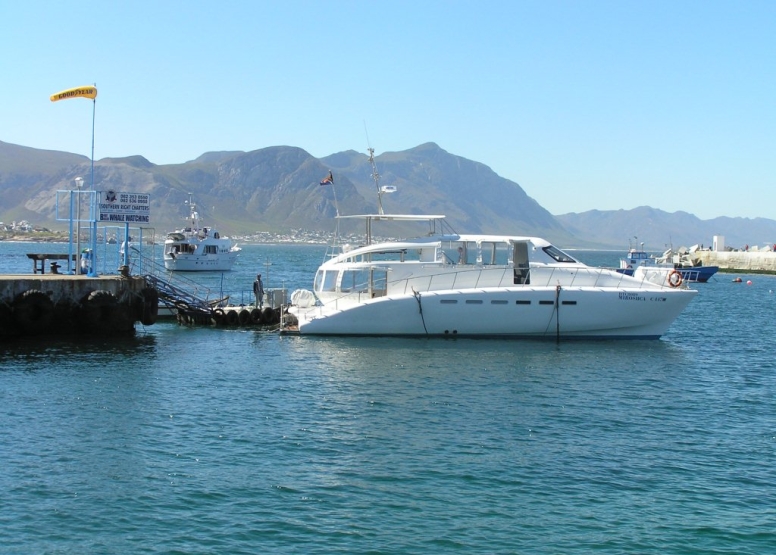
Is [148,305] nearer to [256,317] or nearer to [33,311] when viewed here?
[33,311]

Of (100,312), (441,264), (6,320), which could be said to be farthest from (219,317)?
(441,264)

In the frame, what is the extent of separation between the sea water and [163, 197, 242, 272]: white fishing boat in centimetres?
7116

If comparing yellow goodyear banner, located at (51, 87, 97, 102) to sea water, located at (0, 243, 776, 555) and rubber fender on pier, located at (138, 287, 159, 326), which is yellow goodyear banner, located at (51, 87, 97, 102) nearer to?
rubber fender on pier, located at (138, 287, 159, 326)

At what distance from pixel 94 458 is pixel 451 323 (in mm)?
19533

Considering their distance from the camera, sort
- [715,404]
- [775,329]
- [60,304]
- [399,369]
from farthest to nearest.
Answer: [775,329] < [60,304] < [399,369] < [715,404]

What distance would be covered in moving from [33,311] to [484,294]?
721 inches

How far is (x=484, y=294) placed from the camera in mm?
35094

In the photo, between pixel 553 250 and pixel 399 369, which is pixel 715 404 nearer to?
pixel 399 369

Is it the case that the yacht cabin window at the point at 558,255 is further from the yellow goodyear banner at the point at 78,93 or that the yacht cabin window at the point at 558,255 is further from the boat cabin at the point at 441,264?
the yellow goodyear banner at the point at 78,93

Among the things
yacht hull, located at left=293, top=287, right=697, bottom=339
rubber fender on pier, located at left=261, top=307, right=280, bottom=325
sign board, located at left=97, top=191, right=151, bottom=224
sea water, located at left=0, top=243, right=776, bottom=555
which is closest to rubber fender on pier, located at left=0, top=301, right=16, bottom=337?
sea water, located at left=0, top=243, right=776, bottom=555

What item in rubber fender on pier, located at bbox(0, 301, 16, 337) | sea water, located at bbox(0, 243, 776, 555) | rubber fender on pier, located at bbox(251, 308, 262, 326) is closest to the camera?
sea water, located at bbox(0, 243, 776, 555)

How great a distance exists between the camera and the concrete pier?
34.2 meters

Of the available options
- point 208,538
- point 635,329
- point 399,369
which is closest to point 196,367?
point 399,369

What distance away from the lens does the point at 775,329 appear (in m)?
45.6
